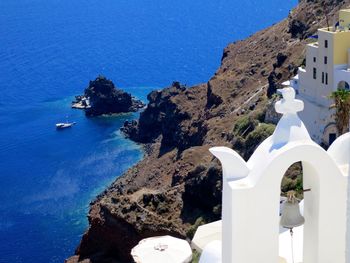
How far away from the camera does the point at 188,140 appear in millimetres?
54219

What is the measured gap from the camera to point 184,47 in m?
114

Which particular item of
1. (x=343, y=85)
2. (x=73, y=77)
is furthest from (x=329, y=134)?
(x=73, y=77)

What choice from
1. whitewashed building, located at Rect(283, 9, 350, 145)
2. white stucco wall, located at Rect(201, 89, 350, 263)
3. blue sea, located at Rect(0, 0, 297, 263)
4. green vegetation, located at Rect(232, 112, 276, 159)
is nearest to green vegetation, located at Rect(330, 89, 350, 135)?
whitewashed building, located at Rect(283, 9, 350, 145)

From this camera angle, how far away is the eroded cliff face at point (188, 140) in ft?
102

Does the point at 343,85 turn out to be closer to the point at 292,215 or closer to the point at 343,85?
the point at 343,85

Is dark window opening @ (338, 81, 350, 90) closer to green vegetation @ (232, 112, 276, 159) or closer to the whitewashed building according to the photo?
the whitewashed building

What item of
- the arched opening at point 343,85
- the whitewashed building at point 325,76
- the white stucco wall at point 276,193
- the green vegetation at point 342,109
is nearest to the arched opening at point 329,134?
the whitewashed building at point 325,76

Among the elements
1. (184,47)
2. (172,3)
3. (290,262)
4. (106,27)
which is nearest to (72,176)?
(290,262)

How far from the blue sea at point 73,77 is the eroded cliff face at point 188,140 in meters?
3.69

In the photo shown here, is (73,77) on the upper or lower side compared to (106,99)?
upper

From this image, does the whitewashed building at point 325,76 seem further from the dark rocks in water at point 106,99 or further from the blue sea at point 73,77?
the dark rocks in water at point 106,99

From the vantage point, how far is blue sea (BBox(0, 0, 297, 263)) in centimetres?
5088

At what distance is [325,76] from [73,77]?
73079 millimetres

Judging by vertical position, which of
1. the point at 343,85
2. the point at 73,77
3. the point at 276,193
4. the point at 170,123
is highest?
the point at 73,77
